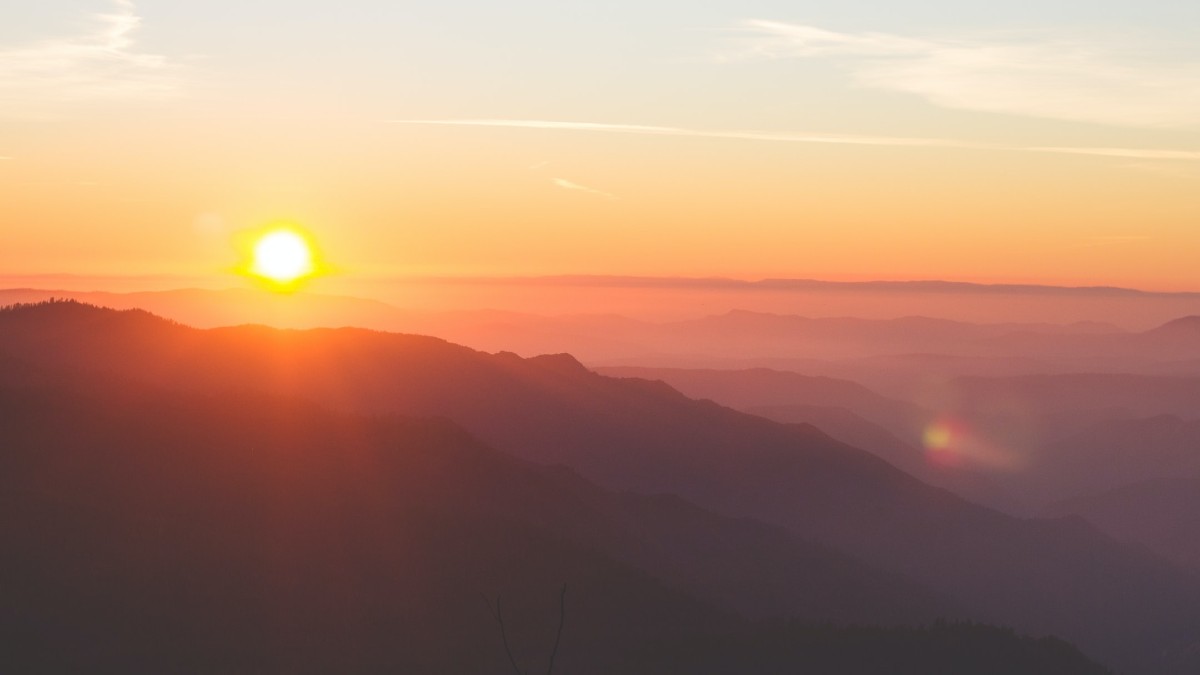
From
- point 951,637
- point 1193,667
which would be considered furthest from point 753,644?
point 1193,667

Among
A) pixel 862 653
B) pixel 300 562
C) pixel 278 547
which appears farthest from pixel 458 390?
pixel 862 653

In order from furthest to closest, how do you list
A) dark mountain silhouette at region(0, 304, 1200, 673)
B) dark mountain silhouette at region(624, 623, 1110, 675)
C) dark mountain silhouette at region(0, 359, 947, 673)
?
dark mountain silhouette at region(0, 304, 1200, 673) → dark mountain silhouette at region(624, 623, 1110, 675) → dark mountain silhouette at region(0, 359, 947, 673)

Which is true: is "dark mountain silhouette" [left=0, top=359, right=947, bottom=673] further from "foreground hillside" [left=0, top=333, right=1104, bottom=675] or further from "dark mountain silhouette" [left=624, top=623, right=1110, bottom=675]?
"dark mountain silhouette" [left=624, top=623, right=1110, bottom=675]

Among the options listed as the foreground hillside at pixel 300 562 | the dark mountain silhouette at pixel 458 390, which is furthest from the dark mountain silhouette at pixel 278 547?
the dark mountain silhouette at pixel 458 390

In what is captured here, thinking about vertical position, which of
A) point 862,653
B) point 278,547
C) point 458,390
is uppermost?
point 278,547

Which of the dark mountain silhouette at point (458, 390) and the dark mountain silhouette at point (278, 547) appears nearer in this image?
the dark mountain silhouette at point (278, 547)

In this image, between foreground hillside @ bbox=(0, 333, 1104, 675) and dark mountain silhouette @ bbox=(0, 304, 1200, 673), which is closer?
foreground hillside @ bbox=(0, 333, 1104, 675)

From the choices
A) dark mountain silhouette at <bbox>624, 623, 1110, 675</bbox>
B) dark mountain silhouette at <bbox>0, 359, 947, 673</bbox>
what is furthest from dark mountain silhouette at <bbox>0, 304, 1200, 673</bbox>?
dark mountain silhouette at <bbox>624, 623, 1110, 675</bbox>

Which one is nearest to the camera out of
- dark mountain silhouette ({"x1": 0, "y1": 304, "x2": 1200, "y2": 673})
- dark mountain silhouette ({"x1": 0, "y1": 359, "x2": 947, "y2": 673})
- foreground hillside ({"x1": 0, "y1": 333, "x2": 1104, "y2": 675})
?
dark mountain silhouette ({"x1": 0, "y1": 359, "x2": 947, "y2": 673})

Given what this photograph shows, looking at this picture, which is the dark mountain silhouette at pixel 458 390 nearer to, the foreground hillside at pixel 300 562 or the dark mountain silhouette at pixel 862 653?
the foreground hillside at pixel 300 562

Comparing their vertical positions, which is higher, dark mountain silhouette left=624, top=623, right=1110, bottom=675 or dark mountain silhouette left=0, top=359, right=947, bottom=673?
dark mountain silhouette left=0, top=359, right=947, bottom=673

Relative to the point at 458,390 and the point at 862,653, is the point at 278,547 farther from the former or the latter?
the point at 458,390
